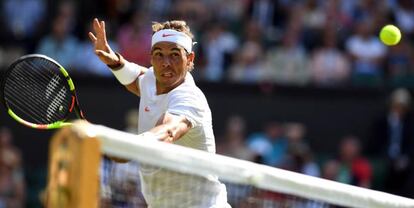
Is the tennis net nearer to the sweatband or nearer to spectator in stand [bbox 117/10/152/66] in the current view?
the sweatband

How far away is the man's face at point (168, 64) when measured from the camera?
7664mm

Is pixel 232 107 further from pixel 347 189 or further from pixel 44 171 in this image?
pixel 347 189

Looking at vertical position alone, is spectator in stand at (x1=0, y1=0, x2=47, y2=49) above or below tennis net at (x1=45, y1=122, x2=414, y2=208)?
below

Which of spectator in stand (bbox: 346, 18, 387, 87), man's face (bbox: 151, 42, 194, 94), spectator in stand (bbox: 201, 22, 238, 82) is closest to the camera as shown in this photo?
man's face (bbox: 151, 42, 194, 94)

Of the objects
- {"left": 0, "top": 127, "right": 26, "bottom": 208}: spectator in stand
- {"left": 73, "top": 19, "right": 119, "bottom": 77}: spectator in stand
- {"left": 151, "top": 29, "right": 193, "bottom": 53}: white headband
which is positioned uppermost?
{"left": 151, "top": 29, "right": 193, "bottom": 53}: white headband

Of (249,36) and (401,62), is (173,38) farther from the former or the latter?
(401,62)

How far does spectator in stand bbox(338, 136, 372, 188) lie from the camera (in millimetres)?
14516

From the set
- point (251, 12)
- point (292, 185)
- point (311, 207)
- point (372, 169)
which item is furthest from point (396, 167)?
point (292, 185)

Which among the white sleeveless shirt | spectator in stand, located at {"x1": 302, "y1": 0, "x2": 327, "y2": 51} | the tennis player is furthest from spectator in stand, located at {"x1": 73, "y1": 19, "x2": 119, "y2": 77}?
the white sleeveless shirt

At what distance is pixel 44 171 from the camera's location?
15.5 meters

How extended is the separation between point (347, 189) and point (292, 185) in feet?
1.79

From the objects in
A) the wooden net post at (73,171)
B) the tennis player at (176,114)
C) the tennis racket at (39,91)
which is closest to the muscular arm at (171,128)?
the tennis player at (176,114)

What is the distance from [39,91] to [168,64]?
4.01ft

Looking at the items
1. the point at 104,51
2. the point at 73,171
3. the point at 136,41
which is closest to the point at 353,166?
the point at 136,41
